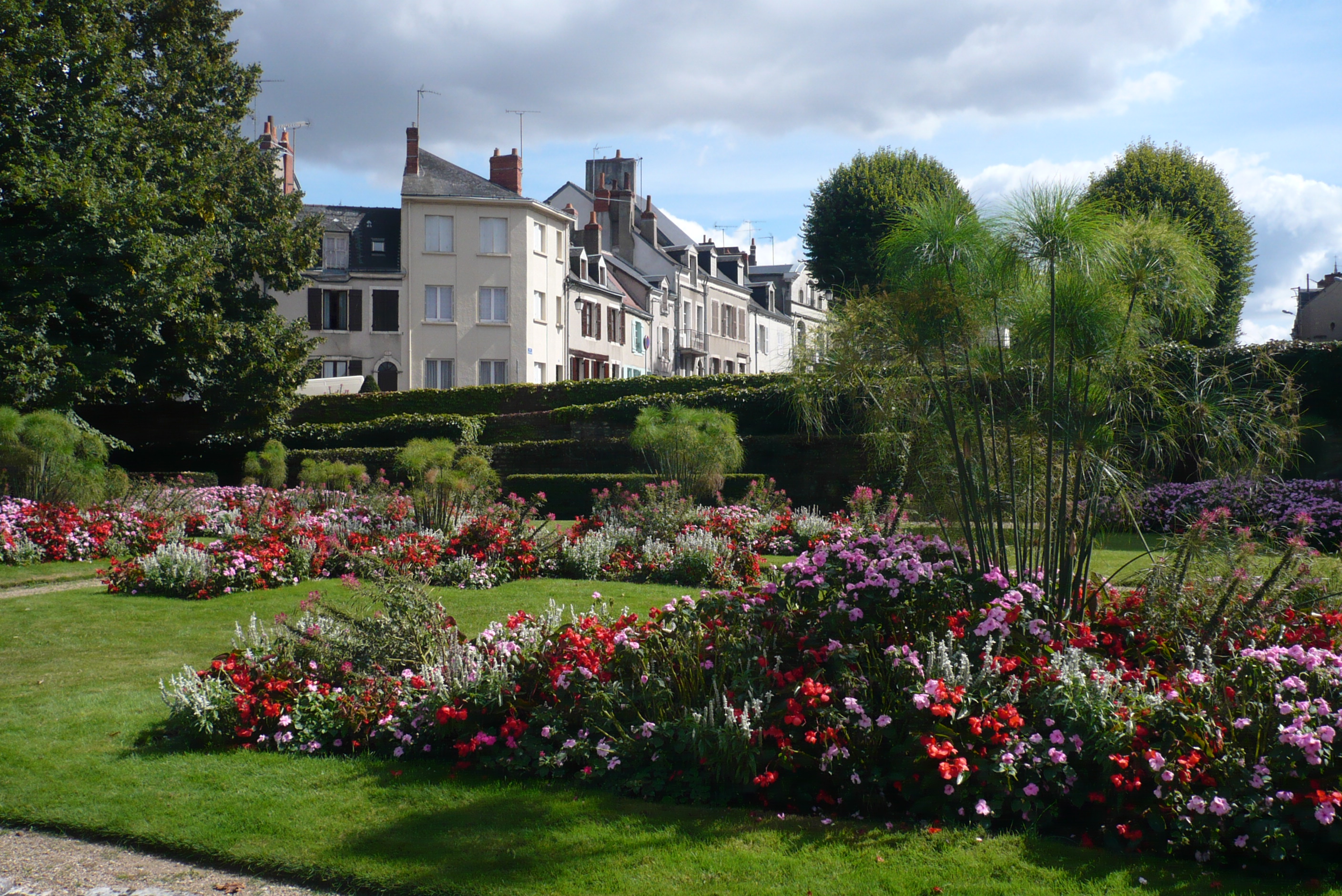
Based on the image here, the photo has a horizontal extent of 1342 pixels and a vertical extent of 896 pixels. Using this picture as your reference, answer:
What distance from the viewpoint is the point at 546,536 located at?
1262 cm

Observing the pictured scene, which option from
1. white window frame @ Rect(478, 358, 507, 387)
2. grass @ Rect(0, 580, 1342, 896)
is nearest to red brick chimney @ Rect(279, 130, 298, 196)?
white window frame @ Rect(478, 358, 507, 387)

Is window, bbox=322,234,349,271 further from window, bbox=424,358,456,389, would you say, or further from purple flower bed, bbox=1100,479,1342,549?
purple flower bed, bbox=1100,479,1342,549

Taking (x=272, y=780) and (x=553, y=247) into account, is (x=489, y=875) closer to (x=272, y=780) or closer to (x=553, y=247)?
(x=272, y=780)

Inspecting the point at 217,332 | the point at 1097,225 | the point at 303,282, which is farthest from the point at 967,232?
the point at 303,282

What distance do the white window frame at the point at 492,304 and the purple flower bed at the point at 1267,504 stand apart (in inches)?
1010

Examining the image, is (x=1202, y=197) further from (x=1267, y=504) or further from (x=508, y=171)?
(x=508, y=171)

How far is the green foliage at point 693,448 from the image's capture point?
1744 centimetres

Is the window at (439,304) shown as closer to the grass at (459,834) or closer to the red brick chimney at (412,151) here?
the red brick chimney at (412,151)

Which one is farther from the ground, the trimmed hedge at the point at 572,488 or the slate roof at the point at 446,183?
the slate roof at the point at 446,183

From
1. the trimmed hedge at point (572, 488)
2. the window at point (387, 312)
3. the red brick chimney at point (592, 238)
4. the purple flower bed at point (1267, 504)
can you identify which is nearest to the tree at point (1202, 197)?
the purple flower bed at point (1267, 504)

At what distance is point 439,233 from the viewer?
3712 cm

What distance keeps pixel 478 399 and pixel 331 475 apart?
11150 mm

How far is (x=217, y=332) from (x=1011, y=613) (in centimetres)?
2142

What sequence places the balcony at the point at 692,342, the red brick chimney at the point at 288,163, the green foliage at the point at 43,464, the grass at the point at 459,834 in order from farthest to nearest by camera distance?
the balcony at the point at 692,342 → the red brick chimney at the point at 288,163 → the green foliage at the point at 43,464 → the grass at the point at 459,834
